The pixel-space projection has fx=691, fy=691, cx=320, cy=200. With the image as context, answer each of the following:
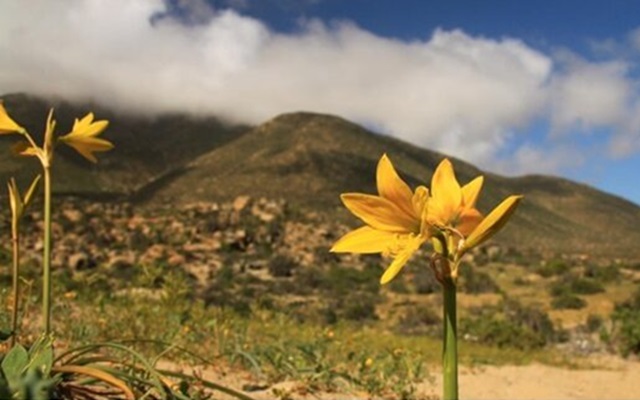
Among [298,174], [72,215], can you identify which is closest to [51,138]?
[72,215]

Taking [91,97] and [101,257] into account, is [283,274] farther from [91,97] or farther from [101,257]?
[91,97]

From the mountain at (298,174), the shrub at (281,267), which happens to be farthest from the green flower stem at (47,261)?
the mountain at (298,174)

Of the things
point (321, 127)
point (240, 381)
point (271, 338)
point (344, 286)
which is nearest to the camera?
point (240, 381)

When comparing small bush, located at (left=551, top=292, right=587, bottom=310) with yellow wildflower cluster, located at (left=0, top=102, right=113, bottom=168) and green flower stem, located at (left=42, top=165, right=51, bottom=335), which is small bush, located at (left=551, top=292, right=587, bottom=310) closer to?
yellow wildflower cluster, located at (left=0, top=102, right=113, bottom=168)

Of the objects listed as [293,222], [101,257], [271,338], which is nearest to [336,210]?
[293,222]

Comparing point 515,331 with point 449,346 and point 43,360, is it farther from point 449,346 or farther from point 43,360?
point 449,346

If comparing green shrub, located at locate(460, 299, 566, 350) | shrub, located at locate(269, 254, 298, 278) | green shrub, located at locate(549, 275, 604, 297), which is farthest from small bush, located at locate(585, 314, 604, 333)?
shrub, located at locate(269, 254, 298, 278)
